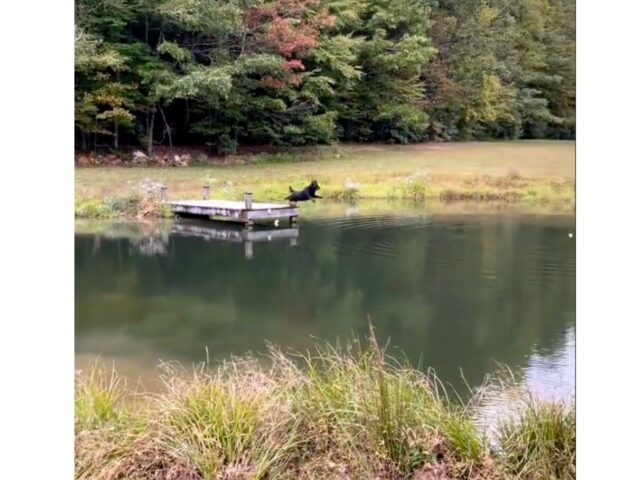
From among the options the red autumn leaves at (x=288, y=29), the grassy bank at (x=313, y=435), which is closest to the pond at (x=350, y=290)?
the grassy bank at (x=313, y=435)

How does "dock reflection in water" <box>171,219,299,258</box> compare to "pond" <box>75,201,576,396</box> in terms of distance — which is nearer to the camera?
"pond" <box>75,201,576,396</box>

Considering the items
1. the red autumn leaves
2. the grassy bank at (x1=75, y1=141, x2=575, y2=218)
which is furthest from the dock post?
the red autumn leaves

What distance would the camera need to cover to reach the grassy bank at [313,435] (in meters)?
1.99

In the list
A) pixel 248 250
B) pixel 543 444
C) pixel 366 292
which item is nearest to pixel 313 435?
pixel 543 444

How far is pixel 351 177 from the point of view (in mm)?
3150

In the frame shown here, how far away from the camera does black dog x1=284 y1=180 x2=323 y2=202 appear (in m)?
3.21

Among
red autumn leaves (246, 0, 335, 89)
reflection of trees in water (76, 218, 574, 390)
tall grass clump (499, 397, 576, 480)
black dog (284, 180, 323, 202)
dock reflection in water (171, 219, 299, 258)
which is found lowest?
tall grass clump (499, 397, 576, 480)

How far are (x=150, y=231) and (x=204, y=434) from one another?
1419 mm

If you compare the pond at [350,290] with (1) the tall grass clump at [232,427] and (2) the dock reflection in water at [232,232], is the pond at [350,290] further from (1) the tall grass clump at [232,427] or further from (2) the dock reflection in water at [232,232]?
(1) the tall grass clump at [232,427]

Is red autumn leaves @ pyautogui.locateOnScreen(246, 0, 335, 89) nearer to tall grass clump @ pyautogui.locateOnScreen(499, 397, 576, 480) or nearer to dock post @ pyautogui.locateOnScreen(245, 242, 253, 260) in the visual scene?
dock post @ pyautogui.locateOnScreen(245, 242, 253, 260)

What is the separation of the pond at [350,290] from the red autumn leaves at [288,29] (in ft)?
2.26

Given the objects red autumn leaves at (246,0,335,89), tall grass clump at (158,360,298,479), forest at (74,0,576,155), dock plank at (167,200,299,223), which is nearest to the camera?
tall grass clump at (158,360,298,479)
